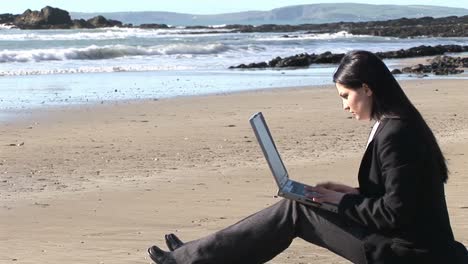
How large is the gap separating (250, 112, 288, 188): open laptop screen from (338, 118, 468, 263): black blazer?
0.33m

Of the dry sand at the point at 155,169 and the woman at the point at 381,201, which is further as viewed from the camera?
the dry sand at the point at 155,169

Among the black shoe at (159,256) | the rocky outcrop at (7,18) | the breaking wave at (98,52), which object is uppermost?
the black shoe at (159,256)

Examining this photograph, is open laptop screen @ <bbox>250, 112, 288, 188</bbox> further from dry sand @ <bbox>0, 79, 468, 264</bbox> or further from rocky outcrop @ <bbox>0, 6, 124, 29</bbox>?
rocky outcrop @ <bbox>0, 6, 124, 29</bbox>

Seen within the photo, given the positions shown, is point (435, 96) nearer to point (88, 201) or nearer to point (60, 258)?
point (88, 201)

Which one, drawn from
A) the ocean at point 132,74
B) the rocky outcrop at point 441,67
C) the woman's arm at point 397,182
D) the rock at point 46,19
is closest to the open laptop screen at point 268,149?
the woman's arm at point 397,182

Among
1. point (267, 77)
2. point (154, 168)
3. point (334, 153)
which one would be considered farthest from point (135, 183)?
point (267, 77)

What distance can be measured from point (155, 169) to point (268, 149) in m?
5.17

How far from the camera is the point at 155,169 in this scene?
9.48 metres

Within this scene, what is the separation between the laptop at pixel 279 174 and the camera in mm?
4207

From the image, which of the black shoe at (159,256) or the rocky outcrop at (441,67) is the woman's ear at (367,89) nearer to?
the black shoe at (159,256)

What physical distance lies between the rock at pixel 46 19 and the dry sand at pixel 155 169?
64657 mm

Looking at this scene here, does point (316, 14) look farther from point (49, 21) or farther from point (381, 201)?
point (381, 201)

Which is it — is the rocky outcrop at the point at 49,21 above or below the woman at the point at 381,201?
below

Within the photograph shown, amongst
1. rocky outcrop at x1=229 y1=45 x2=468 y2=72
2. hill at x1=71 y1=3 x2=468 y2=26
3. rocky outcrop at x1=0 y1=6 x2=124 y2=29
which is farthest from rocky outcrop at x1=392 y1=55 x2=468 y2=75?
hill at x1=71 y1=3 x2=468 y2=26
